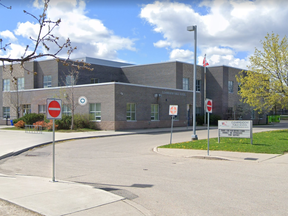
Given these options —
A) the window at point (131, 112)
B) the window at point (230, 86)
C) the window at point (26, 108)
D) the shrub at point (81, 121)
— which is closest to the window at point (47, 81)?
the window at point (26, 108)

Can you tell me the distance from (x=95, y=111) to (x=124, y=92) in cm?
374

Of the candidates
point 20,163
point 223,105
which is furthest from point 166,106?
point 20,163

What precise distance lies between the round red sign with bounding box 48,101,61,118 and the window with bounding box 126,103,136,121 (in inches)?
905

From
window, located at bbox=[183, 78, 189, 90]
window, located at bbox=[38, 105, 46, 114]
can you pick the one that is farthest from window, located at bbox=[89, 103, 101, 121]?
window, located at bbox=[183, 78, 189, 90]

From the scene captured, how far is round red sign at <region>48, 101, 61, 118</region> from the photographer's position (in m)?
8.61

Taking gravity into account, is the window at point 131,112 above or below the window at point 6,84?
below

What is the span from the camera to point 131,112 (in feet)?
106

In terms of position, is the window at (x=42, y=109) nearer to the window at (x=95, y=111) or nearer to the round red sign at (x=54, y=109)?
the window at (x=95, y=111)

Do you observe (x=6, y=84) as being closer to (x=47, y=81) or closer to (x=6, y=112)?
(x=6, y=112)

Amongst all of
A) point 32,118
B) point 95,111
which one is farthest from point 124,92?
point 32,118

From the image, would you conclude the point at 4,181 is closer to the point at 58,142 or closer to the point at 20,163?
the point at 20,163

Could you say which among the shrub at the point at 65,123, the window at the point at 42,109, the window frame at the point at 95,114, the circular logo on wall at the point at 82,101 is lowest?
the shrub at the point at 65,123

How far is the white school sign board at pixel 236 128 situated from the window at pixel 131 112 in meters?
Result: 15.5

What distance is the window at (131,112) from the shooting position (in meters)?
31.9
